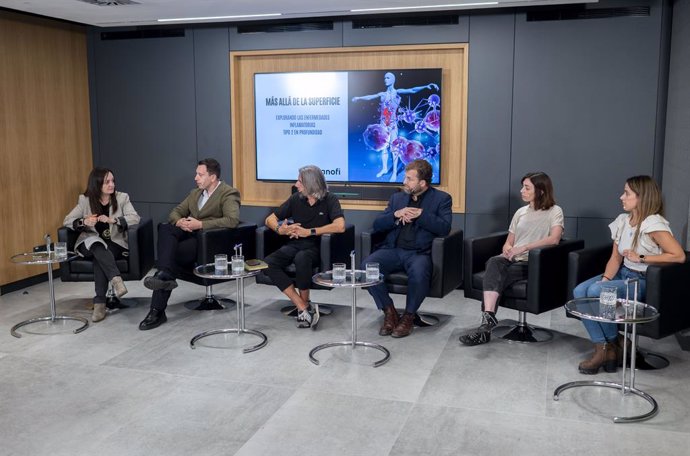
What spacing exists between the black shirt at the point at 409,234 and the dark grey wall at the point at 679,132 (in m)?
1.92

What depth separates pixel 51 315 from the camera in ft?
19.4

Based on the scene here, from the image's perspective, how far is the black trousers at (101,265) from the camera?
5.88m

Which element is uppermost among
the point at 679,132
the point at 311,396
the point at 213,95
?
the point at 213,95

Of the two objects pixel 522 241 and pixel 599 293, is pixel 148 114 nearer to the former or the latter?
pixel 522 241

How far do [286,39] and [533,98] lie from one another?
2448mm

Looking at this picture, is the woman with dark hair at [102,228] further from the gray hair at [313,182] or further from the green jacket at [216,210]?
the gray hair at [313,182]

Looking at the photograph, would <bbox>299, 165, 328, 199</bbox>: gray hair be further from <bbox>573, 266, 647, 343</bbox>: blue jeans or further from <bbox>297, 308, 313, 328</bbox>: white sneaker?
<bbox>573, 266, 647, 343</bbox>: blue jeans

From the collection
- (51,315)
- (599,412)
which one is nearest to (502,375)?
(599,412)

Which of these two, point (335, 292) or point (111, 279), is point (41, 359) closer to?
point (111, 279)

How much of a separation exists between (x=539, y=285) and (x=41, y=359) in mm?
3433

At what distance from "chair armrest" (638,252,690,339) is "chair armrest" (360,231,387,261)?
2.11 m

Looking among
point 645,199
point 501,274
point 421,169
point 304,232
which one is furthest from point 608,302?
point 304,232

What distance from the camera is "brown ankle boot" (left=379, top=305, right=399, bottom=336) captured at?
5.43m

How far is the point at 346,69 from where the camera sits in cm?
705
